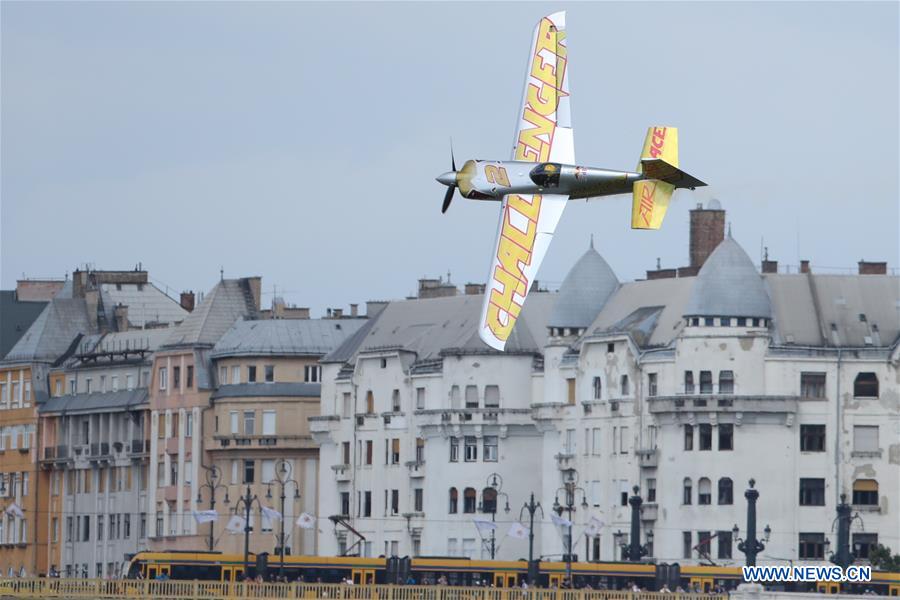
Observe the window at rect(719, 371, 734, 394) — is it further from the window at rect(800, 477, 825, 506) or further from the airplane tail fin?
the airplane tail fin

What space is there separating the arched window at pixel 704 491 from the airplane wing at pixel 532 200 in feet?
269

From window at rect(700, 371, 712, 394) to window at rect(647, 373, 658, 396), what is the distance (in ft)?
12.2

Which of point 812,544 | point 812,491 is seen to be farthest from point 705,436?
point 812,544

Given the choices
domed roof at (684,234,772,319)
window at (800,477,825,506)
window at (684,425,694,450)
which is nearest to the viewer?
window at (800,477,825,506)

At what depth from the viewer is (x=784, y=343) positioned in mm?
194375

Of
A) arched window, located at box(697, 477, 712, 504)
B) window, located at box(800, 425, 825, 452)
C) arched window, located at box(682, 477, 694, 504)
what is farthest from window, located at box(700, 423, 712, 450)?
window, located at box(800, 425, 825, 452)

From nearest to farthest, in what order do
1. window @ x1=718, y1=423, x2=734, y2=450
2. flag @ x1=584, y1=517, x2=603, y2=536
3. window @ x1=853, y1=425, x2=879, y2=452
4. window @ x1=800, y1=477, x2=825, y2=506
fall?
flag @ x1=584, y1=517, x2=603, y2=536 < window @ x1=800, y1=477, x2=825, y2=506 < window @ x1=853, y1=425, x2=879, y2=452 < window @ x1=718, y1=423, x2=734, y2=450

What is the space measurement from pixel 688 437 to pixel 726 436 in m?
2.69

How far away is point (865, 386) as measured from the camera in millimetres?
193625

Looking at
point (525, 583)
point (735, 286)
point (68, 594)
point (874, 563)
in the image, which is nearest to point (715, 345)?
point (735, 286)

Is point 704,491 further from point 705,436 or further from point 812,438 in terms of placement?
point 812,438

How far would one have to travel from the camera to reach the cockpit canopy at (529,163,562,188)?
10512 cm

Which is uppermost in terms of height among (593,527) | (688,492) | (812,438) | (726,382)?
(726,382)

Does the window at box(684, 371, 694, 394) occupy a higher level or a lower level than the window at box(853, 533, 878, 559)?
higher
